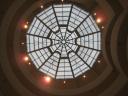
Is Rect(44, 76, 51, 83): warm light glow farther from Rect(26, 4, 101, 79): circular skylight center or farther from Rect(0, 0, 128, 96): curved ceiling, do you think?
Rect(26, 4, 101, 79): circular skylight center

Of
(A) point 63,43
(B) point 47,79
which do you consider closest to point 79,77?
(B) point 47,79

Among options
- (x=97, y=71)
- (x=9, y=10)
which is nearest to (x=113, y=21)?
(x=97, y=71)

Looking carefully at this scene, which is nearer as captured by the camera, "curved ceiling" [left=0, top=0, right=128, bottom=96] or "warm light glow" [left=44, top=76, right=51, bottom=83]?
"curved ceiling" [left=0, top=0, right=128, bottom=96]

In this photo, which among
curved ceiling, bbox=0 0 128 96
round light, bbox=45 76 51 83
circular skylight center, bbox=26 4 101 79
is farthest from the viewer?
circular skylight center, bbox=26 4 101 79

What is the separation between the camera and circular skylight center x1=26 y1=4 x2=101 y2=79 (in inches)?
1074

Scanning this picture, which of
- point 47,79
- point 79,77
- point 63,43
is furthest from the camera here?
point 63,43

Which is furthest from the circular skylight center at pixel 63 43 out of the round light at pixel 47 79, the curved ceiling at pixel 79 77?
the curved ceiling at pixel 79 77

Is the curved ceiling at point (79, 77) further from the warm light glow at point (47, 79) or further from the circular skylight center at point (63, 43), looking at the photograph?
the circular skylight center at point (63, 43)

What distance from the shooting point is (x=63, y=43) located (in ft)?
91.2

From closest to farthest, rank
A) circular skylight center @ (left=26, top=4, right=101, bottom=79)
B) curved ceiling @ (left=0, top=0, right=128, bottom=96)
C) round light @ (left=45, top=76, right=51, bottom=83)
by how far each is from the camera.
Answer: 1. curved ceiling @ (left=0, top=0, right=128, bottom=96)
2. round light @ (left=45, top=76, right=51, bottom=83)
3. circular skylight center @ (left=26, top=4, right=101, bottom=79)

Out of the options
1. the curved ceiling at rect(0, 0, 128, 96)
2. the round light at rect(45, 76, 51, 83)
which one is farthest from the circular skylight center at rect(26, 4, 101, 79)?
the curved ceiling at rect(0, 0, 128, 96)

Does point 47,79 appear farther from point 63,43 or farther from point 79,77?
point 63,43

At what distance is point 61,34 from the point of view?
27703 millimetres

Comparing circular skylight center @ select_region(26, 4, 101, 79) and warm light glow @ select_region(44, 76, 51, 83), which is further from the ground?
circular skylight center @ select_region(26, 4, 101, 79)
